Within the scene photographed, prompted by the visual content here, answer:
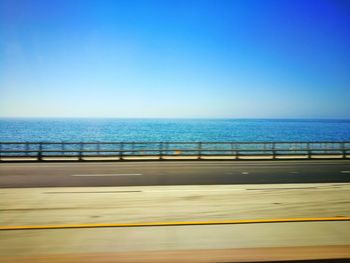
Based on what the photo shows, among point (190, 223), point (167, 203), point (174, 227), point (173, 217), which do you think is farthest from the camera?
point (167, 203)

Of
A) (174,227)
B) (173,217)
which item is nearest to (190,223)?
(174,227)

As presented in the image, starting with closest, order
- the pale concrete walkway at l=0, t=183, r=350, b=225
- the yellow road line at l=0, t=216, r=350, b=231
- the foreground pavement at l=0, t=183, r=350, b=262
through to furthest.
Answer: the foreground pavement at l=0, t=183, r=350, b=262
the yellow road line at l=0, t=216, r=350, b=231
the pale concrete walkway at l=0, t=183, r=350, b=225

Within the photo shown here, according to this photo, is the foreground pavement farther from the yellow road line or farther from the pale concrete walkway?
the yellow road line

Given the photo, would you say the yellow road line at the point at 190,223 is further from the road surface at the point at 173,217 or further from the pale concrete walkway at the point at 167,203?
the pale concrete walkway at the point at 167,203

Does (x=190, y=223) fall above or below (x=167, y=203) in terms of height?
Answer: above

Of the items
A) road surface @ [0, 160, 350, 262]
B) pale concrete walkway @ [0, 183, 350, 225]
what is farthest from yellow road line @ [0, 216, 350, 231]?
pale concrete walkway @ [0, 183, 350, 225]

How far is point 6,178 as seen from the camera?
43.5 feet

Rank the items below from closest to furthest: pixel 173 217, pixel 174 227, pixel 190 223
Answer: pixel 174 227 → pixel 190 223 → pixel 173 217

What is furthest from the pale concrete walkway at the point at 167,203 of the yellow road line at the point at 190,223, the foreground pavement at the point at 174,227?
the yellow road line at the point at 190,223

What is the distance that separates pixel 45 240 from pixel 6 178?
9565 mm

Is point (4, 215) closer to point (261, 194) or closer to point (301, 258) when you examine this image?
point (301, 258)

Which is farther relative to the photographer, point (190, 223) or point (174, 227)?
point (190, 223)

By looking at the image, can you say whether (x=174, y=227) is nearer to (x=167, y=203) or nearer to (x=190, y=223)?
(x=190, y=223)

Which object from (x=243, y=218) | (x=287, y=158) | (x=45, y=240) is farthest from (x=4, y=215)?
(x=287, y=158)
